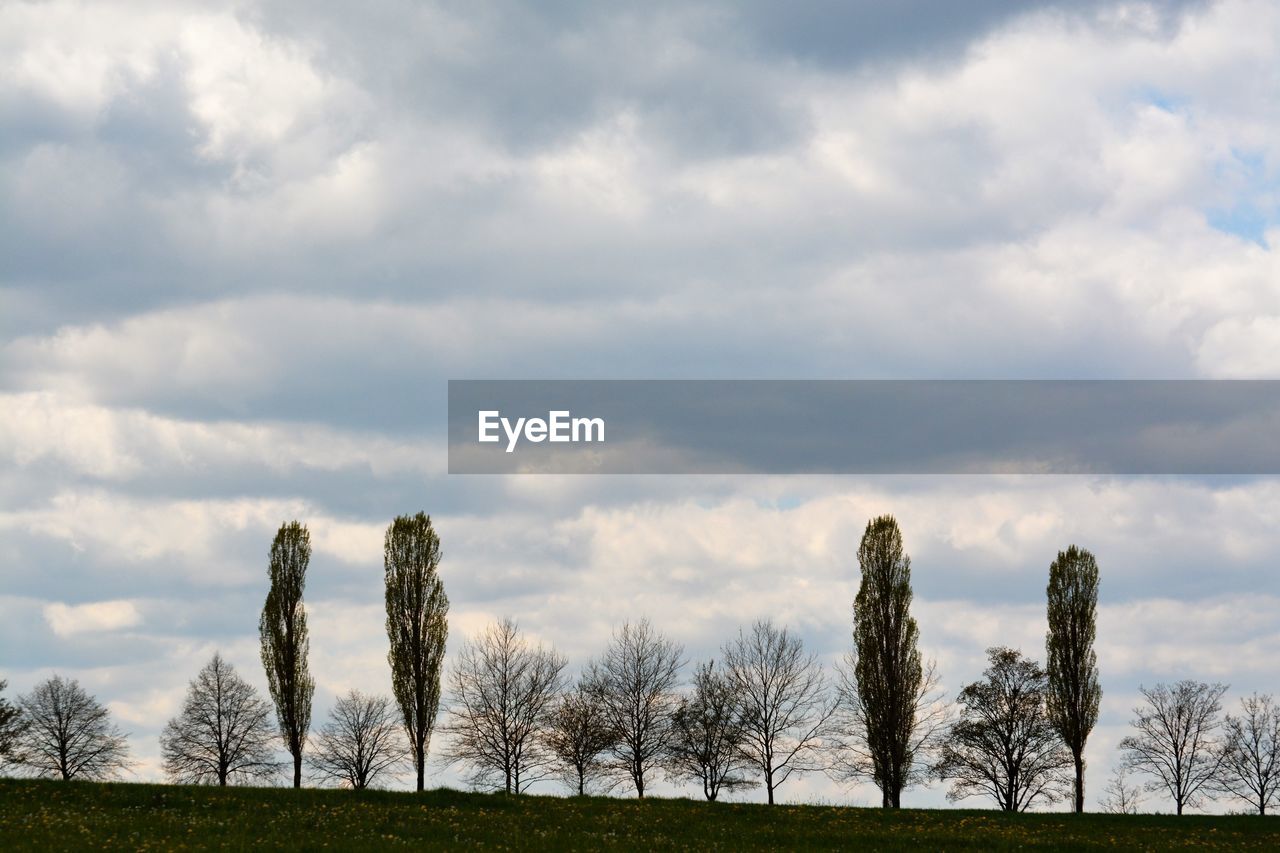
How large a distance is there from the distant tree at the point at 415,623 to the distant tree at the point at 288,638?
229 inches

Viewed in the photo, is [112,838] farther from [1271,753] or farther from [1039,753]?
[1271,753]

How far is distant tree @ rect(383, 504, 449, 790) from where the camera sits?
5928 centimetres

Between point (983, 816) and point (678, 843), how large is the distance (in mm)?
16776

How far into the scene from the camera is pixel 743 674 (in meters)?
71.3

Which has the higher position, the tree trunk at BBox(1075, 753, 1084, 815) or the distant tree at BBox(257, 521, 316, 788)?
the distant tree at BBox(257, 521, 316, 788)

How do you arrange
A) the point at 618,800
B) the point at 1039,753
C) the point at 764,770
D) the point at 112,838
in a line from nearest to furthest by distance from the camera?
the point at 112,838 < the point at 618,800 < the point at 764,770 < the point at 1039,753

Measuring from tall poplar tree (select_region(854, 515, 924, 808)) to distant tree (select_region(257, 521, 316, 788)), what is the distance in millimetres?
30308

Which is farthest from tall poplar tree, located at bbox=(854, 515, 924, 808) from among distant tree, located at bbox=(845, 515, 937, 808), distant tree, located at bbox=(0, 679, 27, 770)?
distant tree, located at bbox=(0, 679, 27, 770)

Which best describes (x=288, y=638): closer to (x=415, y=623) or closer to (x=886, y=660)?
(x=415, y=623)

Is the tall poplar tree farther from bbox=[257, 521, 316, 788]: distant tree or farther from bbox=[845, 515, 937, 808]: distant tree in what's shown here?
bbox=[257, 521, 316, 788]: distant tree

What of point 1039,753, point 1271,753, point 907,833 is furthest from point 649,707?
point 1271,753

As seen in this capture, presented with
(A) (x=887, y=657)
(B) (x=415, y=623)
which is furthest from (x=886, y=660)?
(B) (x=415, y=623)

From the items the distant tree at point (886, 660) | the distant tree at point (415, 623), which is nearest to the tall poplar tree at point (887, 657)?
the distant tree at point (886, 660)

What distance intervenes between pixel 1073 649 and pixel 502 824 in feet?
146
